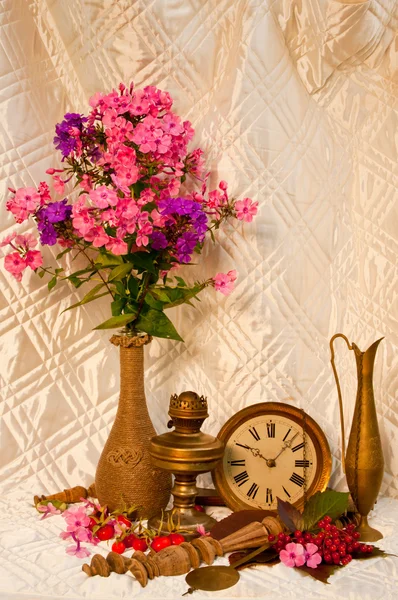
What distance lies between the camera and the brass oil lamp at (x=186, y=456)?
1.38 metres

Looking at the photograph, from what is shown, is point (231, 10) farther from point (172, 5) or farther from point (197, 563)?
point (197, 563)

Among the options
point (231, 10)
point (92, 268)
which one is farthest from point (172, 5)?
point (92, 268)

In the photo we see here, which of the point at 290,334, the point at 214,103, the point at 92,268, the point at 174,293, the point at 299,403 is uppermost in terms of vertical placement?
the point at 214,103

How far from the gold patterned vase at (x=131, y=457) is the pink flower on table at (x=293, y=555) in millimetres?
332

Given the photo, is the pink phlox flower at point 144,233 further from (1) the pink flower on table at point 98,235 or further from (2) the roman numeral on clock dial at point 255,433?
(2) the roman numeral on clock dial at point 255,433

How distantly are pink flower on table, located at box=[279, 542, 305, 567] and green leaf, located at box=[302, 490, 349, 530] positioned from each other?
0.39 feet

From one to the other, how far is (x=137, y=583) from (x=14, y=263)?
68cm

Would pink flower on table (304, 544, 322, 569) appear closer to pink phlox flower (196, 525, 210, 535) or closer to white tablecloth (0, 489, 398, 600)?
white tablecloth (0, 489, 398, 600)

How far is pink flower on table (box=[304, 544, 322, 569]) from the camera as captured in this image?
1244 mm

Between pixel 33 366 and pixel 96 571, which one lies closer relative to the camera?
pixel 96 571

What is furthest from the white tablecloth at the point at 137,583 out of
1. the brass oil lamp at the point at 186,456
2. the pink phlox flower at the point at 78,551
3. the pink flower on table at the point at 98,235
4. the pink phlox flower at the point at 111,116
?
the pink phlox flower at the point at 111,116

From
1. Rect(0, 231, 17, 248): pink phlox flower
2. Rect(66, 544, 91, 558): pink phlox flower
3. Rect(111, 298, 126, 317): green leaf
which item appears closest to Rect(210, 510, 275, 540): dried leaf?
Rect(66, 544, 91, 558): pink phlox flower

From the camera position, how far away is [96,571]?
121cm

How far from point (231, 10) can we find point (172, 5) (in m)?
0.14
